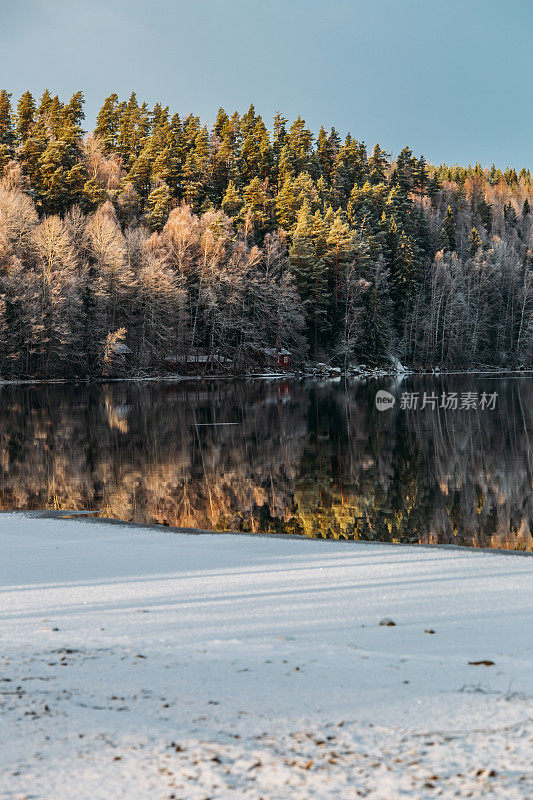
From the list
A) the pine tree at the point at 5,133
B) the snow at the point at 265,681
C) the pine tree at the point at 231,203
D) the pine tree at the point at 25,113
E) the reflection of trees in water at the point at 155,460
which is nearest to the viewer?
the snow at the point at 265,681

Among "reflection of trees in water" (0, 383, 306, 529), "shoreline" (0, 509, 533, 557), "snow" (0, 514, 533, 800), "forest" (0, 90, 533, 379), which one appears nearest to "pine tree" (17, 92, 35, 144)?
"forest" (0, 90, 533, 379)

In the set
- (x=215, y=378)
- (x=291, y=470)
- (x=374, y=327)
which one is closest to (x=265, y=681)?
(x=291, y=470)

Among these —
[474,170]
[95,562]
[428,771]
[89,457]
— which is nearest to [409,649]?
[428,771]

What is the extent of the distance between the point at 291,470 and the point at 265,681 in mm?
12621

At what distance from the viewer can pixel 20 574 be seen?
276 inches

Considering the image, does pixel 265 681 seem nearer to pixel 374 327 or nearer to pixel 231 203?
pixel 374 327

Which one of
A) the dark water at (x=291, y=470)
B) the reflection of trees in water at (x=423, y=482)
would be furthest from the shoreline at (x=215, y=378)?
the reflection of trees in water at (x=423, y=482)

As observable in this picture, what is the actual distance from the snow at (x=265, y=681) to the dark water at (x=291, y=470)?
4.31 meters

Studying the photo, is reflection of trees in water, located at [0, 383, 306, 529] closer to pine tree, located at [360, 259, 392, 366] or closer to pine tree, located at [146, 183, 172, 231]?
pine tree, located at [146, 183, 172, 231]

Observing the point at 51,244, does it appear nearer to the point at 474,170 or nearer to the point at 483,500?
A: the point at 483,500

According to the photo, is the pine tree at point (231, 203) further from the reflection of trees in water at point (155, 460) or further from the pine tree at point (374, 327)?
the reflection of trees in water at point (155, 460)

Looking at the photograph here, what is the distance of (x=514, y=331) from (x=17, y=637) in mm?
107593

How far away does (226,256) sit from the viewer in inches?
2963

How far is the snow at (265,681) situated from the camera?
3188 mm
